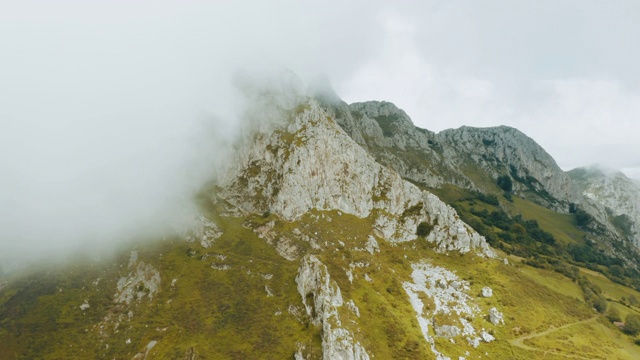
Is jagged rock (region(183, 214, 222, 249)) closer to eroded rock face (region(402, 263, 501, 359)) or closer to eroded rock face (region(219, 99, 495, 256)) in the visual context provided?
eroded rock face (region(219, 99, 495, 256))

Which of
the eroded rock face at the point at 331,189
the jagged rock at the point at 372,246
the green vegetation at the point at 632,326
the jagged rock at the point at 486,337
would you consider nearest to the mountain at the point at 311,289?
the jagged rock at the point at 486,337

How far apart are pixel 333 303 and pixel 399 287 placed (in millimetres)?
35863

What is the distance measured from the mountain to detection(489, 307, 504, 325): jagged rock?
1.43 ft

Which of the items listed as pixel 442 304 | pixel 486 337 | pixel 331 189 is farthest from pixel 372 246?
pixel 486 337

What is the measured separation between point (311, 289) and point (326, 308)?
13629 millimetres

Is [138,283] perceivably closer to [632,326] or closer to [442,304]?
[442,304]

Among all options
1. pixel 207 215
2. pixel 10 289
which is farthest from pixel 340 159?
pixel 10 289

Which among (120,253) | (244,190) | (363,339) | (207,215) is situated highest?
(244,190)

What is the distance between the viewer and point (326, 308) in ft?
376

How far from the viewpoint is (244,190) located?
613 feet

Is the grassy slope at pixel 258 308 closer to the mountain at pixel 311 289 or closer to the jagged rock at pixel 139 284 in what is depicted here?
the mountain at pixel 311 289

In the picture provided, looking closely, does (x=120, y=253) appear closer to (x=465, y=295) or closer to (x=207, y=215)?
(x=207, y=215)

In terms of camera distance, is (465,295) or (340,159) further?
(340,159)

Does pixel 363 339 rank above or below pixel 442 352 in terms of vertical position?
above
